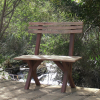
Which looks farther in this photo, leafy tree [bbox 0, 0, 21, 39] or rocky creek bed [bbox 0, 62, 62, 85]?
rocky creek bed [bbox 0, 62, 62, 85]

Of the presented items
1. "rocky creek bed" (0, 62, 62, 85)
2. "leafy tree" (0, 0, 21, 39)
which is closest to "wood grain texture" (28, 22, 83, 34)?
"leafy tree" (0, 0, 21, 39)

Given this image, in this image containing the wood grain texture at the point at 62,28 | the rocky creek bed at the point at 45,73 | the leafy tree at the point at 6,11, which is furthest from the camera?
the rocky creek bed at the point at 45,73

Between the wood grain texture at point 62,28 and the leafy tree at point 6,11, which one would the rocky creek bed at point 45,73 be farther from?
the wood grain texture at point 62,28

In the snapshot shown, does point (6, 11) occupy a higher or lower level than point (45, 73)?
higher

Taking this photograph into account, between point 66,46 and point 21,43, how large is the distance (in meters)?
5.32

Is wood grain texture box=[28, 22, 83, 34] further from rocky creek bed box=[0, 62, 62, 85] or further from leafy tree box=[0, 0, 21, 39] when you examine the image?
rocky creek bed box=[0, 62, 62, 85]

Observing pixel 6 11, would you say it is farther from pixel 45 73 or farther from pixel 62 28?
pixel 62 28

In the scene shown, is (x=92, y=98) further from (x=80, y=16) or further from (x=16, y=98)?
(x=80, y=16)

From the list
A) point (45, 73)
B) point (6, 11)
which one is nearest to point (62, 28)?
point (6, 11)

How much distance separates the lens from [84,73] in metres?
4.12

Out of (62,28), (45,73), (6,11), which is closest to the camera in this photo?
(62,28)

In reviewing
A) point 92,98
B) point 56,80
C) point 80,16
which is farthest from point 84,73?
point 92,98

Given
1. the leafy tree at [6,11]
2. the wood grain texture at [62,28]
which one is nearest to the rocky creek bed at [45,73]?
the leafy tree at [6,11]

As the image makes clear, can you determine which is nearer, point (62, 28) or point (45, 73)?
point (62, 28)
